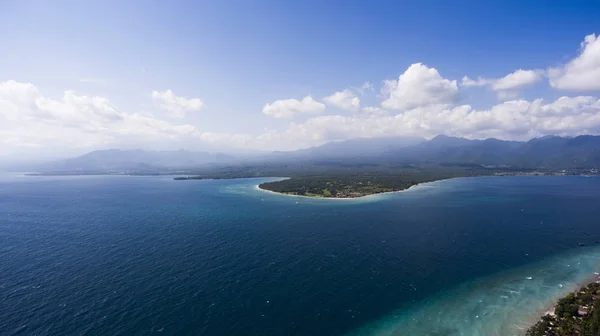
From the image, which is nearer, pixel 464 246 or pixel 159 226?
pixel 464 246

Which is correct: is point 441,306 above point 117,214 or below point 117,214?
below

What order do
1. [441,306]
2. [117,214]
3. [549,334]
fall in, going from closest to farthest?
1. [549,334]
2. [441,306]
3. [117,214]

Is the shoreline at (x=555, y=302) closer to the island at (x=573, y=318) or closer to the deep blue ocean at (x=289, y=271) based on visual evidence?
the island at (x=573, y=318)

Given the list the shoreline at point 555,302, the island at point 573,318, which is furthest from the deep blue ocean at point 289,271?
the island at point 573,318

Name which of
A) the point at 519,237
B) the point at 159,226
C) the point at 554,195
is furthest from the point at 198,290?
the point at 554,195

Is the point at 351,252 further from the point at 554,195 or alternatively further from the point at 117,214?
the point at 554,195

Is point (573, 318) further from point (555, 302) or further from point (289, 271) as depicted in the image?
point (289, 271)
